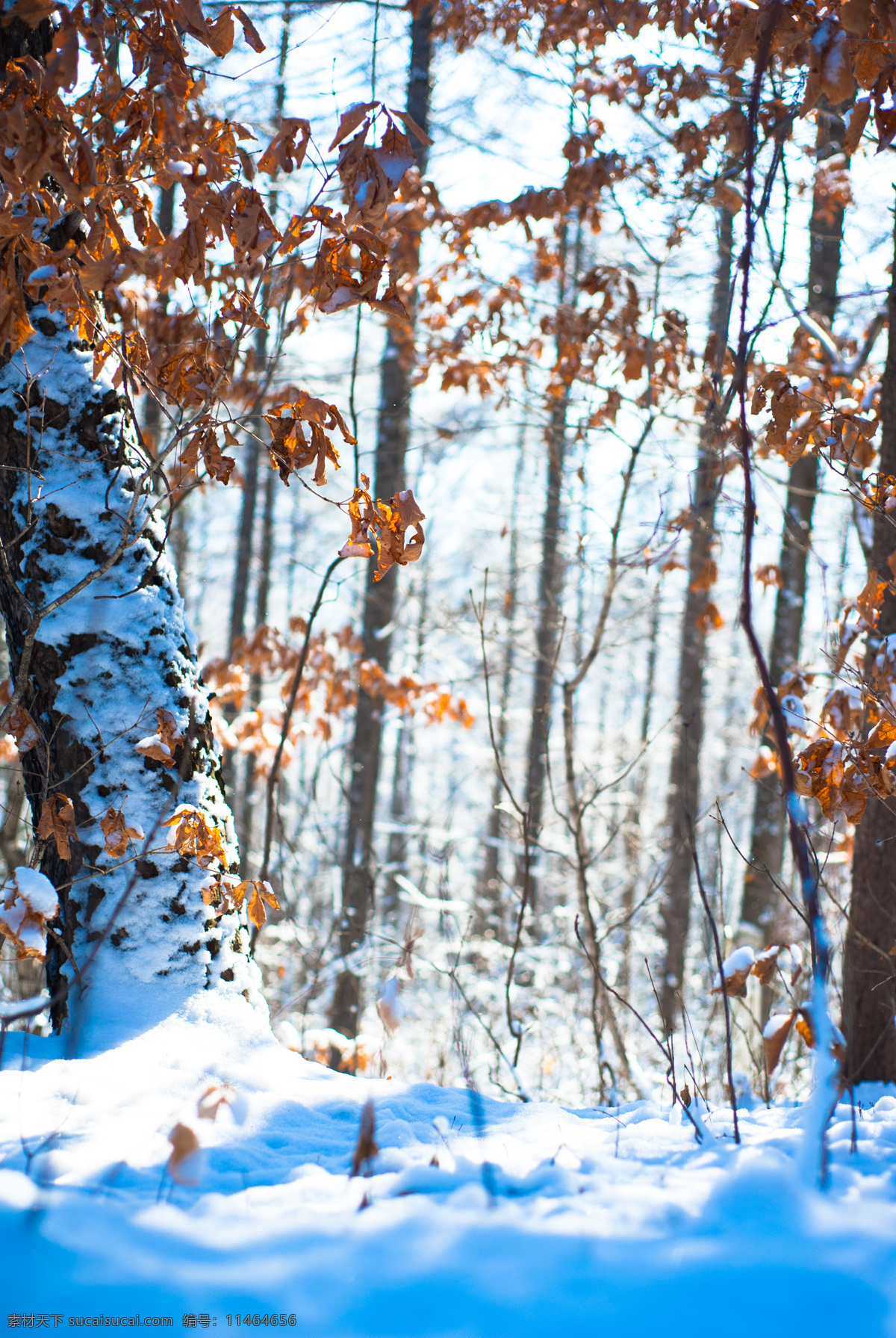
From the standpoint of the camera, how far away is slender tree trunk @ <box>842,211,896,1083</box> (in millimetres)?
3002

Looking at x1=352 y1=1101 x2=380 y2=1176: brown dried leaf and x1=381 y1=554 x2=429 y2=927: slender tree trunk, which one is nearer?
x1=352 y1=1101 x2=380 y2=1176: brown dried leaf

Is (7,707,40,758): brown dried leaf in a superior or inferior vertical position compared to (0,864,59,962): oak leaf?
superior

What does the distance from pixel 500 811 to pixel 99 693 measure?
319 inches

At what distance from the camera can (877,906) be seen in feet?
10.1

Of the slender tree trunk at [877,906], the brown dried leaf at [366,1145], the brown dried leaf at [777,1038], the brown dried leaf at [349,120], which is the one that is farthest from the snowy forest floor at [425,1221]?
the brown dried leaf at [349,120]

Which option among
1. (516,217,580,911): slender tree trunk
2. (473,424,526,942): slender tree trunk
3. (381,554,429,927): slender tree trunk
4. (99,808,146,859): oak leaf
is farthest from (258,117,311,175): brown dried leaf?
(381,554,429,927): slender tree trunk

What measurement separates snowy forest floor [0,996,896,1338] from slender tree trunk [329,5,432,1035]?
3765mm

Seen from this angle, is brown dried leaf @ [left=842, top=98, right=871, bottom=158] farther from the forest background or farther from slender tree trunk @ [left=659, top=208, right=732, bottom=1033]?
slender tree trunk @ [left=659, top=208, right=732, bottom=1033]

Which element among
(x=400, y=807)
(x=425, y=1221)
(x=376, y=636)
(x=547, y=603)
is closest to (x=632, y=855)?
(x=547, y=603)

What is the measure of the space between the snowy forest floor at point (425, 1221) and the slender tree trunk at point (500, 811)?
3.76m

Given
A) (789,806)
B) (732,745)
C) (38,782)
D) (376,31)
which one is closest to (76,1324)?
(789,806)

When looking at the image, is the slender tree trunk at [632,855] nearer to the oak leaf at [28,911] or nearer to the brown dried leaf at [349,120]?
the brown dried leaf at [349,120]

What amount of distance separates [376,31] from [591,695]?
21983 mm

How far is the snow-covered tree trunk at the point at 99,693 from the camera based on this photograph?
2.32 metres
